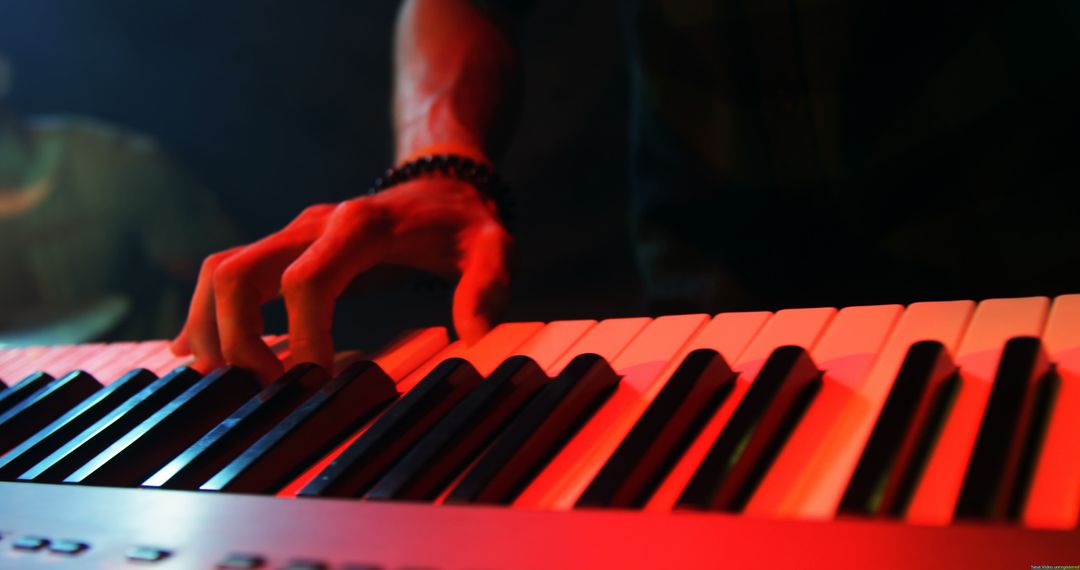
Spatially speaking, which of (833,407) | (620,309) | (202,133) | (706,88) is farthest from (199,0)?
(833,407)

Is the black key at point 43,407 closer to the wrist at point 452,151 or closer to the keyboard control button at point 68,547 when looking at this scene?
the keyboard control button at point 68,547

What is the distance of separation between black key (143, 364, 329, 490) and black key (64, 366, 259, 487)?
19 millimetres

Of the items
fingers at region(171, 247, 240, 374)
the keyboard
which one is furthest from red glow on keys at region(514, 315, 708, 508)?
fingers at region(171, 247, 240, 374)

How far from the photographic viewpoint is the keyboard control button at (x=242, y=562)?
0.40 meters

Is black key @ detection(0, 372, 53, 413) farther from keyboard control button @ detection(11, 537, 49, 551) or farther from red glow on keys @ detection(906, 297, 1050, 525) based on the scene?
red glow on keys @ detection(906, 297, 1050, 525)

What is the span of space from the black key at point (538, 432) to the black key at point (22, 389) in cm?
49

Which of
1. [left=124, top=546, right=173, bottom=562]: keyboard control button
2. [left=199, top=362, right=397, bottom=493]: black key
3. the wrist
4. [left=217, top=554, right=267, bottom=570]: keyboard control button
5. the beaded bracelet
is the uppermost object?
the wrist

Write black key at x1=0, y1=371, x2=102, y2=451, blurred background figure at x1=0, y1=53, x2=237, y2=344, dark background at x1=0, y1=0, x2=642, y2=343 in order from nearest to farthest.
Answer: black key at x1=0, y1=371, x2=102, y2=451 < dark background at x1=0, y1=0, x2=642, y2=343 < blurred background figure at x1=0, y1=53, x2=237, y2=344

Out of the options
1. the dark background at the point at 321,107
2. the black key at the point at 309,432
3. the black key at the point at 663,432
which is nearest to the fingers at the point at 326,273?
the black key at the point at 309,432

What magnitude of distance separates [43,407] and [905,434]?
64 cm

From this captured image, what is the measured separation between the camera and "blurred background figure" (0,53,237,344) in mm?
2127

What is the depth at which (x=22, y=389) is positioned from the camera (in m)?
0.77

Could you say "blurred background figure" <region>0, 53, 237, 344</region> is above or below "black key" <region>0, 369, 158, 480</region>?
above

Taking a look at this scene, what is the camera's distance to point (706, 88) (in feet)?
4.00
